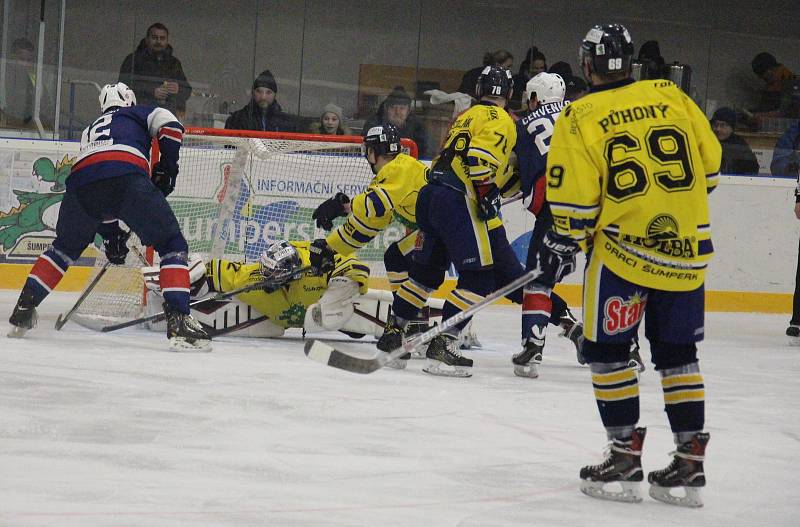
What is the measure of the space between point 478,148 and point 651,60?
5.18 metres

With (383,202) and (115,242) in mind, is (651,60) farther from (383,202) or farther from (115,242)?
(115,242)

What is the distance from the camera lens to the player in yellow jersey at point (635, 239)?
2.72 meters

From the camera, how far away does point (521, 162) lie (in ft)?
15.2

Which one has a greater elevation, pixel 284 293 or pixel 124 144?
pixel 124 144

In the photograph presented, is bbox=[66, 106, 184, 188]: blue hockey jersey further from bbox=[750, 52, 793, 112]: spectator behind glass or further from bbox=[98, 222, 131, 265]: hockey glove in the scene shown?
bbox=[750, 52, 793, 112]: spectator behind glass

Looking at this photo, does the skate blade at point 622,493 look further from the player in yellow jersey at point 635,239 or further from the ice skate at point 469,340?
the ice skate at point 469,340

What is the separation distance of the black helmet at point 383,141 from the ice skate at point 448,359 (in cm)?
91

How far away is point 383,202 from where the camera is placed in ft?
16.3

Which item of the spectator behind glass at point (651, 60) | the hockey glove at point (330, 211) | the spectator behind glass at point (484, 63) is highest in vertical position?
the spectator behind glass at point (651, 60)

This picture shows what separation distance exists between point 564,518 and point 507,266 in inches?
90.0

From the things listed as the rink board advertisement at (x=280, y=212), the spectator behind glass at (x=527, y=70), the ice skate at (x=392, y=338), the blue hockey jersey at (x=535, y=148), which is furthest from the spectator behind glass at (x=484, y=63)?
the ice skate at (x=392, y=338)

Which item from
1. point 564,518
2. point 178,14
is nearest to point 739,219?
point 178,14

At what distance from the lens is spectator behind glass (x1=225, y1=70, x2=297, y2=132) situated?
26.4 feet

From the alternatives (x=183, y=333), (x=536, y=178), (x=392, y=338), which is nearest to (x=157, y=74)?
(x=183, y=333)
